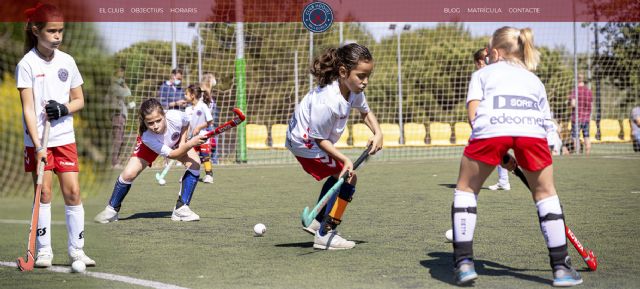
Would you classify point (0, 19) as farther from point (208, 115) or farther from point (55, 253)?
point (55, 253)

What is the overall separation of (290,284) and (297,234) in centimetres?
223

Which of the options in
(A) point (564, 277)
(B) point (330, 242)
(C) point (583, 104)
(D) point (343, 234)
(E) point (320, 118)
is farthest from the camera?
(C) point (583, 104)

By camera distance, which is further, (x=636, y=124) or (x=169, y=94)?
(x=169, y=94)

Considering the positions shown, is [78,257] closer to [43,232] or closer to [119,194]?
[43,232]

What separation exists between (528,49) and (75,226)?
9.37ft

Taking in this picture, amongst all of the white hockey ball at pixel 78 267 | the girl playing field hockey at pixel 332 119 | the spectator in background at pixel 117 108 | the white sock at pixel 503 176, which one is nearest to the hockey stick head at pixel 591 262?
the girl playing field hockey at pixel 332 119

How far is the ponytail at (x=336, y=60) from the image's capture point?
5.82 m

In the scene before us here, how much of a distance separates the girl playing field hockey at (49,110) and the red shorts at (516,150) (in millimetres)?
2404

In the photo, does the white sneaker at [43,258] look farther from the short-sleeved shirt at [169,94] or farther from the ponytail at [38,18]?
the short-sleeved shirt at [169,94]

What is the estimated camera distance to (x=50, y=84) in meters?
5.32

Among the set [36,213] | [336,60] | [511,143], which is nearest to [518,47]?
[511,143]

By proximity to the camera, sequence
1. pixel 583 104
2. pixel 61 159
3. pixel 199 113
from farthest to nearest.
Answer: pixel 583 104 < pixel 199 113 < pixel 61 159

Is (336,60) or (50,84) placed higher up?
(336,60)

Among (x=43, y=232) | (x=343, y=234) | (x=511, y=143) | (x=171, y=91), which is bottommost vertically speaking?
(x=343, y=234)
